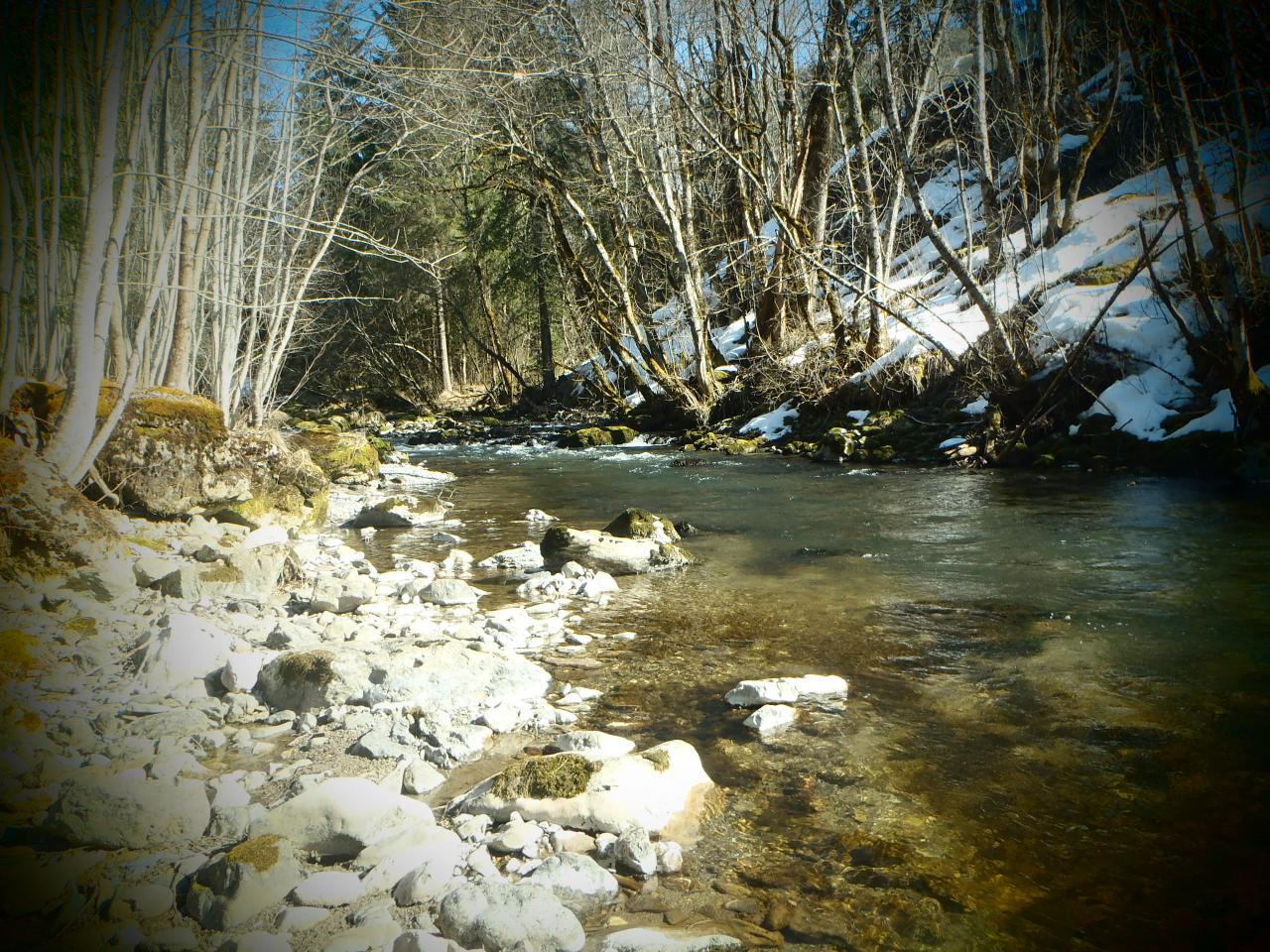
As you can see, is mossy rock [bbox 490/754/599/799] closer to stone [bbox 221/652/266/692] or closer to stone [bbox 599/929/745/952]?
stone [bbox 599/929/745/952]

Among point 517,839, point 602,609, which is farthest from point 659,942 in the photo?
point 602,609

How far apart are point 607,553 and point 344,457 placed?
8.42m

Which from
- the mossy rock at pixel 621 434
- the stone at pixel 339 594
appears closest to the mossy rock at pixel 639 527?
the stone at pixel 339 594

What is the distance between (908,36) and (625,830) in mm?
15728

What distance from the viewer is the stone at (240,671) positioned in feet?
12.8

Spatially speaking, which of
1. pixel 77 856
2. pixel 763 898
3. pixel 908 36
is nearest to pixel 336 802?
pixel 77 856

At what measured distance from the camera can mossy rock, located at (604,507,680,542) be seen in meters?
7.69

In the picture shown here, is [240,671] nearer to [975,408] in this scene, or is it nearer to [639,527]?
[639,527]

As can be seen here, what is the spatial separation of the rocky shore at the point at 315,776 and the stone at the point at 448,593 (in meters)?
0.19

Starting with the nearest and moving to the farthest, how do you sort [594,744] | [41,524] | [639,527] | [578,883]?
[578,883]
[594,744]
[41,524]
[639,527]

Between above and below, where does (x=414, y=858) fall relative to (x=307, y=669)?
below

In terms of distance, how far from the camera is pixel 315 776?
3184 mm

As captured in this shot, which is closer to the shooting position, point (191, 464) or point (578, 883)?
point (578, 883)

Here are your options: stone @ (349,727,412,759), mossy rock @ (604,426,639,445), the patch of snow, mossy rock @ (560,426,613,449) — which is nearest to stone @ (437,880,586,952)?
stone @ (349,727,412,759)
